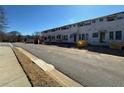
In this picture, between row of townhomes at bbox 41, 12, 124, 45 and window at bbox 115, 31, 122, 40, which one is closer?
window at bbox 115, 31, 122, 40

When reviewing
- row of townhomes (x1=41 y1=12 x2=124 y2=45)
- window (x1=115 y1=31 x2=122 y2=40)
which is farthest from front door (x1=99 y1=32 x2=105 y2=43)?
window (x1=115 y1=31 x2=122 y2=40)

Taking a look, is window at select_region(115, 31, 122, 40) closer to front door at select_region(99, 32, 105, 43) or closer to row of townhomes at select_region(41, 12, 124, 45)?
row of townhomes at select_region(41, 12, 124, 45)

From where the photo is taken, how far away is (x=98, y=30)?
44125 millimetres

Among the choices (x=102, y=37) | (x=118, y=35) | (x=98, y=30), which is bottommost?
(x=102, y=37)

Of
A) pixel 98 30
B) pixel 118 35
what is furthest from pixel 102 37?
pixel 118 35

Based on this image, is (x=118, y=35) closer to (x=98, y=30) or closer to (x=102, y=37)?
(x=102, y=37)

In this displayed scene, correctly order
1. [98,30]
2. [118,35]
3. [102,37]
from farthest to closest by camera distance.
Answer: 1. [98,30]
2. [102,37]
3. [118,35]

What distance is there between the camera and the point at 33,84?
25.8 ft

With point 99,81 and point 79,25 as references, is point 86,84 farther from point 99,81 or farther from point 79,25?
point 79,25

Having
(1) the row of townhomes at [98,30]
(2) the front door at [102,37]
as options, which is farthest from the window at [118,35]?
(2) the front door at [102,37]

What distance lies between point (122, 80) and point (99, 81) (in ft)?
3.00

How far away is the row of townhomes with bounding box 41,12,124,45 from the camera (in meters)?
38.7
